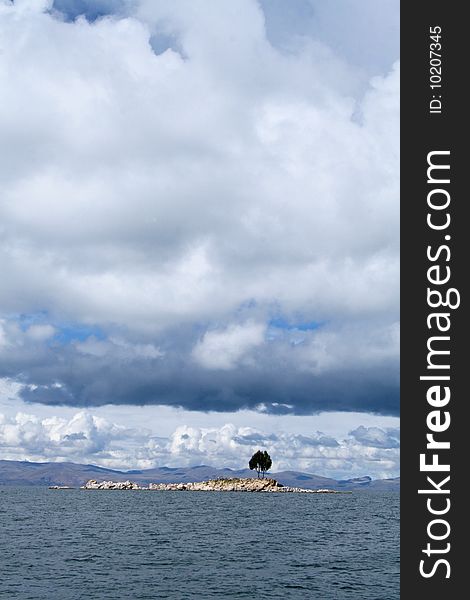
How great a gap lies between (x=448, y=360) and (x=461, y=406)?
6.28 feet

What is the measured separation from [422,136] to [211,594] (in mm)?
43299

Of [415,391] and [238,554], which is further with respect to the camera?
[238,554]

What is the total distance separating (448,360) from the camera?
83.6ft

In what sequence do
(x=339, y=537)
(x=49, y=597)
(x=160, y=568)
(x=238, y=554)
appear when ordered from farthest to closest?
(x=339, y=537)
(x=238, y=554)
(x=160, y=568)
(x=49, y=597)

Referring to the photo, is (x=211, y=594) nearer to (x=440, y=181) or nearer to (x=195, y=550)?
(x=195, y=550)

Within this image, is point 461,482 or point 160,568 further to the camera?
point 160,568

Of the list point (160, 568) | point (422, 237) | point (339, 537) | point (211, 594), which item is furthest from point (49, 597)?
point (339, 537)

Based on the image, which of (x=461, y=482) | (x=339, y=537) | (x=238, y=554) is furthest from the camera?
(x=339, y=537)

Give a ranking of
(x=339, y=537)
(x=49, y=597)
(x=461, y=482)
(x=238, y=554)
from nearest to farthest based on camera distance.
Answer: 1. (x=461, y=482)
2. (x=49, y=597)
3. (x=238, y=554)
4. (x=339, y=537)

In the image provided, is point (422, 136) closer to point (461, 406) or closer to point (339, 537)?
point (461, 406)

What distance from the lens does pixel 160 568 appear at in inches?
2633

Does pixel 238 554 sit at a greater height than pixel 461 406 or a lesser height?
lesser

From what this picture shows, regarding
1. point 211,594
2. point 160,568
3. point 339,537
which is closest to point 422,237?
point 211,594

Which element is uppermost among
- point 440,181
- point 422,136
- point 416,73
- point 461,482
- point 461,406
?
point 416,73
